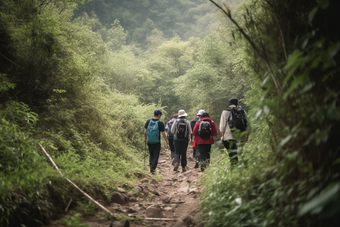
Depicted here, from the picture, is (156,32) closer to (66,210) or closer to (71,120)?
(71,120)

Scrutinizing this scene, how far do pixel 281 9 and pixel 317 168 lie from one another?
196cm

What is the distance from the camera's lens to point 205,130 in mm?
6734

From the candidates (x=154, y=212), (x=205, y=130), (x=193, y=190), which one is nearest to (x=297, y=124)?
(x=154, y=212)

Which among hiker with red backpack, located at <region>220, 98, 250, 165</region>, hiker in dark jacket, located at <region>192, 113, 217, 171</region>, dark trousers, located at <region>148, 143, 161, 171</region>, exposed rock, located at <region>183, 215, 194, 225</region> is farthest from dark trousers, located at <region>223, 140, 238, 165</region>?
dark trousers, located at <region>148, 143, 161, 171</region>

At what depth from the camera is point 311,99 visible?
1.94 m

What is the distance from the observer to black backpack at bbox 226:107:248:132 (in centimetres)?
485

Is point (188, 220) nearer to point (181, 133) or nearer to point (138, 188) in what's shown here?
point (138, 188)

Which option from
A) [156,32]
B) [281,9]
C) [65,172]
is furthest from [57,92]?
[156,32]

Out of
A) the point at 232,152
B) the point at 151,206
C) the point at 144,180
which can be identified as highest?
the point at 232,152

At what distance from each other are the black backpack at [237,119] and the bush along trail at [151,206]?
1811 mm

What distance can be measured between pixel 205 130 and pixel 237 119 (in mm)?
1949

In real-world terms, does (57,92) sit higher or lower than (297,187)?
higher

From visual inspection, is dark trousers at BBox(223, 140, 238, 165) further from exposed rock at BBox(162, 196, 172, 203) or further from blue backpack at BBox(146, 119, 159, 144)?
blue backpack at BBox(146, 119, 159, 144)

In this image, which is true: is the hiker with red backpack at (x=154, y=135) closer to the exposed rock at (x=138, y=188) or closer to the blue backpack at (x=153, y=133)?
the blue backpack at (x=153, y=133)
